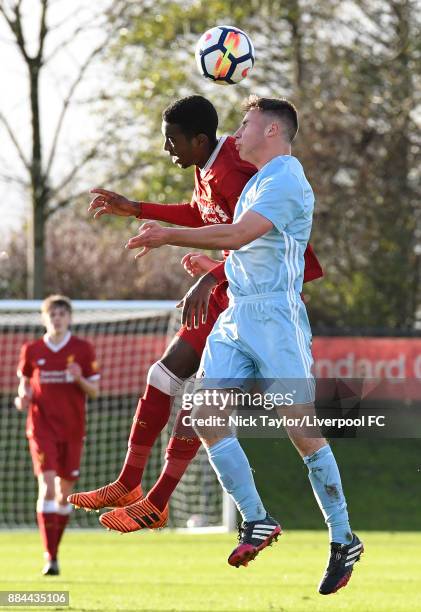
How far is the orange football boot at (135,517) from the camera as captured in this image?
7406mm

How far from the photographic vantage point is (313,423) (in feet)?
23.2

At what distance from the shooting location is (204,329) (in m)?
7.70

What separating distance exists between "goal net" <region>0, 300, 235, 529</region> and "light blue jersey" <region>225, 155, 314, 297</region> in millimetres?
12667

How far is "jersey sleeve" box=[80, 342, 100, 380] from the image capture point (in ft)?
45.0

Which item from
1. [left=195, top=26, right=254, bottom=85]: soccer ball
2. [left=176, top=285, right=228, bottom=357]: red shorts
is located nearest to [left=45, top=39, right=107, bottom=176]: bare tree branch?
[left=195, top=26, right=254, bottom=85]: soccer ball

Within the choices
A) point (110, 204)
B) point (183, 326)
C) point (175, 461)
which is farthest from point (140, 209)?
point (175, 461)

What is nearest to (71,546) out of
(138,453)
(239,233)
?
(138,453)

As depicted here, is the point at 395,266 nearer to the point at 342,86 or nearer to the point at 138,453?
the point at 342,86

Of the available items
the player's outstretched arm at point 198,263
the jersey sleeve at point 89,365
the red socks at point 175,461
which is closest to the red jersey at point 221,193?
the player's outstretched arm at point 198,263

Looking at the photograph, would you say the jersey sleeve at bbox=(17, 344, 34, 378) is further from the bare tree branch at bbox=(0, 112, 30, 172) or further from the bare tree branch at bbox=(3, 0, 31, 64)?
the bare tree branch at bbox=(3, 0, 31, 64)

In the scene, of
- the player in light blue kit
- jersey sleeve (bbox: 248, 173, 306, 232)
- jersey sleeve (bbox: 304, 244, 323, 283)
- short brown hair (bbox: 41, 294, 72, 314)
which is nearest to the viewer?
jersey sleeve (bbox: 248, 173, 306, 232)

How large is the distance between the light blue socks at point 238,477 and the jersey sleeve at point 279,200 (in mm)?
1220

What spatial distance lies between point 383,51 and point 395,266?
186 inches

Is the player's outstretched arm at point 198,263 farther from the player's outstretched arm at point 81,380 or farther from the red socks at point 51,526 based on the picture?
the red socks at point 51,526
